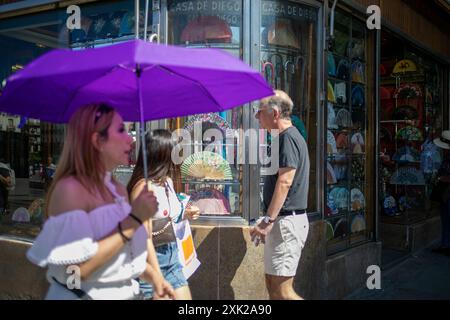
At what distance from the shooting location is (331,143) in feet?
16.7

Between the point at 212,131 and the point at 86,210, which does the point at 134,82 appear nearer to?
the point at 86,210

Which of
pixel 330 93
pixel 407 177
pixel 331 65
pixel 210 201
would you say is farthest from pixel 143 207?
pixel 407 177

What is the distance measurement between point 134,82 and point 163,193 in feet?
2.79

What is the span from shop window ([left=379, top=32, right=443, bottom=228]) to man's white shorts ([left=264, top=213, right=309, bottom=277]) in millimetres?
4144

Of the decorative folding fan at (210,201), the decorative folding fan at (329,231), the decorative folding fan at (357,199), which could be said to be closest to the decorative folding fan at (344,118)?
the decorative folding fan at (357,199)

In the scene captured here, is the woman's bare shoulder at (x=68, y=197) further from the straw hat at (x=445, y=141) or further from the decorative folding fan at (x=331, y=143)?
the straw hat at (x=445, y=141)

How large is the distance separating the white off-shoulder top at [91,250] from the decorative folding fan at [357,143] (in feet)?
12.4

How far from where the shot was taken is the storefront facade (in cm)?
425

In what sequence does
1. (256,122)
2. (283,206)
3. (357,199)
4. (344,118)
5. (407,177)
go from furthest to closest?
(407,177)
(357,199)
(344,118)
(256,122)
(283,206)

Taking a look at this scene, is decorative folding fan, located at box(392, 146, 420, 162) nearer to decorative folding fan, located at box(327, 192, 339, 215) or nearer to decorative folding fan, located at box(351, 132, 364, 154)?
decorative folding fan, located at box(351, 132, 364, 154)

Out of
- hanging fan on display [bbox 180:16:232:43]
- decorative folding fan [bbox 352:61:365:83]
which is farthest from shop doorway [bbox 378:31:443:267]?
hanging fan on display [bbox 180:16:232:43]

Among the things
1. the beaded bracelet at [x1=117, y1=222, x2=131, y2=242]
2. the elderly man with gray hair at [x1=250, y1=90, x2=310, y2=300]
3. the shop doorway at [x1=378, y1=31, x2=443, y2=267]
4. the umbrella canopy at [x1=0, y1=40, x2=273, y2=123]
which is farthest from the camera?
the shop doorway at [x1=378, y1=31, x2=443, y2=267]

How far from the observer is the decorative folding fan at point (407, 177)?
24.6 ft
